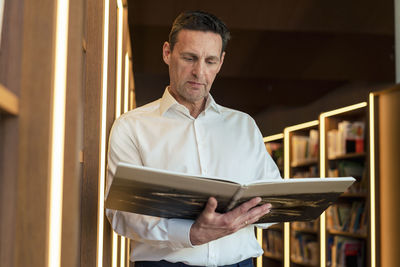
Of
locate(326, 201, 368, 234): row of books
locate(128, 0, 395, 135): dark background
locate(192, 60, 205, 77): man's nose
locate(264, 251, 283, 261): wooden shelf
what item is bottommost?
locate(264, 251, 283, 261): wooden shelf

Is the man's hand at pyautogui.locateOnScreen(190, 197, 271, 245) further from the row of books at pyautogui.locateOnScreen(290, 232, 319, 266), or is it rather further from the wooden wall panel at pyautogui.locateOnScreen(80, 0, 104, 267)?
the row of books at pyautogui.locateOnScreen(290, 232, 319, 266)

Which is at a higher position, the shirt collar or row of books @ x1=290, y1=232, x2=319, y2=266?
the shirt collar

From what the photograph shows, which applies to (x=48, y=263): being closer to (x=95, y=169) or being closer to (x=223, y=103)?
(x=95, y=169)

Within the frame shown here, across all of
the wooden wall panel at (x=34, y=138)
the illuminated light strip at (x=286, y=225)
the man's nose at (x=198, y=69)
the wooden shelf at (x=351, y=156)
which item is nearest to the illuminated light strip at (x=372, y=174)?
the wooden shelf at (x=351, y=156)

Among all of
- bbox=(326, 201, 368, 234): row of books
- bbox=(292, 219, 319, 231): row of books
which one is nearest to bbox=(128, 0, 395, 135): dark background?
bbox=(326, 201, 368, 234): row of books

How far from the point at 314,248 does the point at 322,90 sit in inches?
96.3

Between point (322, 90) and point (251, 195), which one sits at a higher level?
point (322, 90)

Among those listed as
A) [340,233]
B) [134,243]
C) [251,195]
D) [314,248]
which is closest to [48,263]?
[251,195]

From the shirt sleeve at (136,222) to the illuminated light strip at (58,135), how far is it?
0.66 meters

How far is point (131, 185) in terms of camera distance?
4.61ft

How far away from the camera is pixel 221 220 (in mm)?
1542

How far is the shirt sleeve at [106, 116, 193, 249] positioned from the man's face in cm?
22

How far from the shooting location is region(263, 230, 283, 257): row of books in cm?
711

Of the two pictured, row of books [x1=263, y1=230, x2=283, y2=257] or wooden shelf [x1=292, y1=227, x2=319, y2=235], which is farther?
row of books [x1=263, y1=230, x2=283, y2=257]
